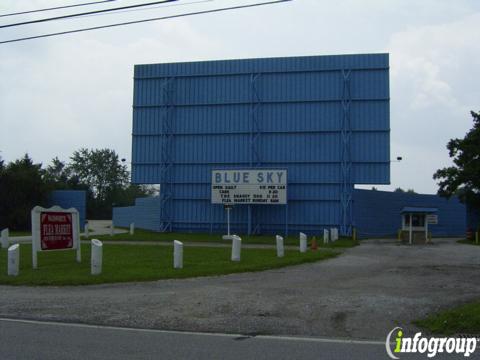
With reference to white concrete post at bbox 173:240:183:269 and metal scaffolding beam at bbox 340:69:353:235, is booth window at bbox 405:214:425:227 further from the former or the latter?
white concrete post at bbox 173:240:183:269

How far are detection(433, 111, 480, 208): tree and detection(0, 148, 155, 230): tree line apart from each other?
35475 mm

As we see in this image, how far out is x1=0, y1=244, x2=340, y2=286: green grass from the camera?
50.2 feet

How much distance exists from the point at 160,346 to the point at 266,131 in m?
34.2

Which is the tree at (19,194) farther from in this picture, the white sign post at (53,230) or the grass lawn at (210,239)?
the white sign post at (53,230)

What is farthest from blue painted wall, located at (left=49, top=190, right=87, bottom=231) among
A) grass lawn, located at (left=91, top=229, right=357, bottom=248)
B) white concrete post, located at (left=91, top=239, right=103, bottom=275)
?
white concrete post, located at (left=91, top=239, right=103, bottom=275)

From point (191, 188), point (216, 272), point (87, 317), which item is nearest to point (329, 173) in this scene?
point (191, 188)

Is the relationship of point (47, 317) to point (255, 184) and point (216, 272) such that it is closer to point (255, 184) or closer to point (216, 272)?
point (216, 272)

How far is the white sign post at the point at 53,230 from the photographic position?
17875 mm

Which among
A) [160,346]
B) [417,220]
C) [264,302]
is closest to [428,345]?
[160,346]

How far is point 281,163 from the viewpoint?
41.3 metres

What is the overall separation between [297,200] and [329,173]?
2.95 meters

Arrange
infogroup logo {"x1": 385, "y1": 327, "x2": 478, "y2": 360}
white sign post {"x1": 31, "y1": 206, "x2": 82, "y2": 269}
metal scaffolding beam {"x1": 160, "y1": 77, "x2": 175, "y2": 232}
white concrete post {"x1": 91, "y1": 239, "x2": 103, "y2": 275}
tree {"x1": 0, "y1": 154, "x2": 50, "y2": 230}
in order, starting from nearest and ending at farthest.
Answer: infogroup logo {"x1": 385, "y1": 327, "x2": 478, "y2": 360} < white concrete post {"x1": 91, "y1": 239, "x2": 103, "y2": 275} < white sign post {"x1": 31, "y1": 206, "x2": 82, "y2": 269} < metal scaffolding beam {"x1": 160, "y1": 77, "x2": 175, "y2": 232} < tree {"x1": 0, "y1": 154, "x2": 50, "y2": 230}

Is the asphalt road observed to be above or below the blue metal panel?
below

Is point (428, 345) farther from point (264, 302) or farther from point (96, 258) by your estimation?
point (96, 258)
